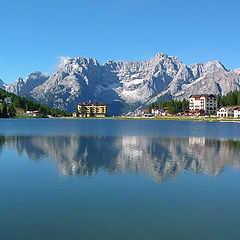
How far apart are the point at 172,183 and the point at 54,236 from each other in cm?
1613

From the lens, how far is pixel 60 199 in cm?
2403

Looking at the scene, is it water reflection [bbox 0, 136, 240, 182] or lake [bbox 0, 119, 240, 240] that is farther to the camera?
water reflection [bbox 0, 136, 240, 182]

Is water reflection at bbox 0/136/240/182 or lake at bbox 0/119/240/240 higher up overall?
water reflection at bbox 0/136/240/182

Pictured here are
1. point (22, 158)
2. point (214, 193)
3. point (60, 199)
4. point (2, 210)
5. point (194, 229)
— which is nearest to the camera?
point (194, 229)

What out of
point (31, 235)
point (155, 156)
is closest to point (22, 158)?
point (155, 156)

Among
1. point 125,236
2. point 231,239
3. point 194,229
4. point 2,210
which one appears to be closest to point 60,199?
point 2,210

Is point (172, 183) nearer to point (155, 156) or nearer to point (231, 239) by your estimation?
point (231, 239)

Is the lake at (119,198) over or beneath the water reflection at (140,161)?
beneath

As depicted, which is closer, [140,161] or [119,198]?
[119,198]

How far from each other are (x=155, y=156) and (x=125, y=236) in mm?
29913

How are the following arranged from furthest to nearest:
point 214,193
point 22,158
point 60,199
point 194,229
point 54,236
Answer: point 22,158 → point 214,193 → point 60,199 → point 194,229 → point 54,236

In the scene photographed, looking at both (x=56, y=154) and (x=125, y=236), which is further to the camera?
(x=56, y=154)

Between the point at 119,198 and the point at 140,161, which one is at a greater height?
the point at 140,161

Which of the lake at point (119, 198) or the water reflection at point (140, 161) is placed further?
the water reflection at point (140, 161)
